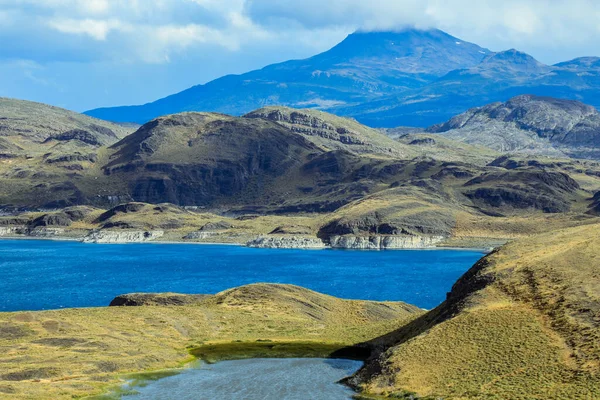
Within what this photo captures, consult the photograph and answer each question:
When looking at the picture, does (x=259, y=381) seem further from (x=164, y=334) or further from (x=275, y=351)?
(x=164, y=334)

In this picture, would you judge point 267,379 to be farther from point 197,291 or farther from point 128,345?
point 197,291

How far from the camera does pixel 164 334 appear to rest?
81.1 m

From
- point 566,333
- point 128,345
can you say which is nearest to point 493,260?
point 566,333

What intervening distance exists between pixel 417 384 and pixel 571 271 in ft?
56.4

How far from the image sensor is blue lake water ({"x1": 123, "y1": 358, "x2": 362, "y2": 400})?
197 ft

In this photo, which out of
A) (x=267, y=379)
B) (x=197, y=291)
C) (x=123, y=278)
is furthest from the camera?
(x=123, y=278)

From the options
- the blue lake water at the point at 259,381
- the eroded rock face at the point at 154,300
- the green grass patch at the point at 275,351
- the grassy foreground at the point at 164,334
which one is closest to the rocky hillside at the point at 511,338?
the blue lake water at the point at 259,381

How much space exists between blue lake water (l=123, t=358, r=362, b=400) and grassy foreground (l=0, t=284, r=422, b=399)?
3.16 meters

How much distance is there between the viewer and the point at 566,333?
191 ft

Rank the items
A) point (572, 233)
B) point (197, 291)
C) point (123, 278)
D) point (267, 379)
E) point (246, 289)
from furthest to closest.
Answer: point (123, 278) < point (197, 291) < point (246, 289) < point (572, 233) < point (267, 379)

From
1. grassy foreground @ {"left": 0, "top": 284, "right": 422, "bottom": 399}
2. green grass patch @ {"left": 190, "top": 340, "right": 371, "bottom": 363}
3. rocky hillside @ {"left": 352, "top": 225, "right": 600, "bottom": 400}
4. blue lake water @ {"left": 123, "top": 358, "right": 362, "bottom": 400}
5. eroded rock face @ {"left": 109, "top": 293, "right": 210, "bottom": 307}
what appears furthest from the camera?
eroded rock face @ {"left": 109, "top": 293, "right": 210, "bottom": 307}

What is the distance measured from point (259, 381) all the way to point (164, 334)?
18.9m

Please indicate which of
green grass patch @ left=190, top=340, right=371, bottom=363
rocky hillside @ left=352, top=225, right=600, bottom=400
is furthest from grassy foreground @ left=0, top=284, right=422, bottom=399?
rocky hillside @ left=352, top=225, right=600, bottom=400

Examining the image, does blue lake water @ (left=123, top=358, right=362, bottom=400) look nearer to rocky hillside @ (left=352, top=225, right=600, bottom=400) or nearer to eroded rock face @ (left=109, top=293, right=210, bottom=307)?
rocky hillside @ (left=352, top=225, right=600, bottom=400)
